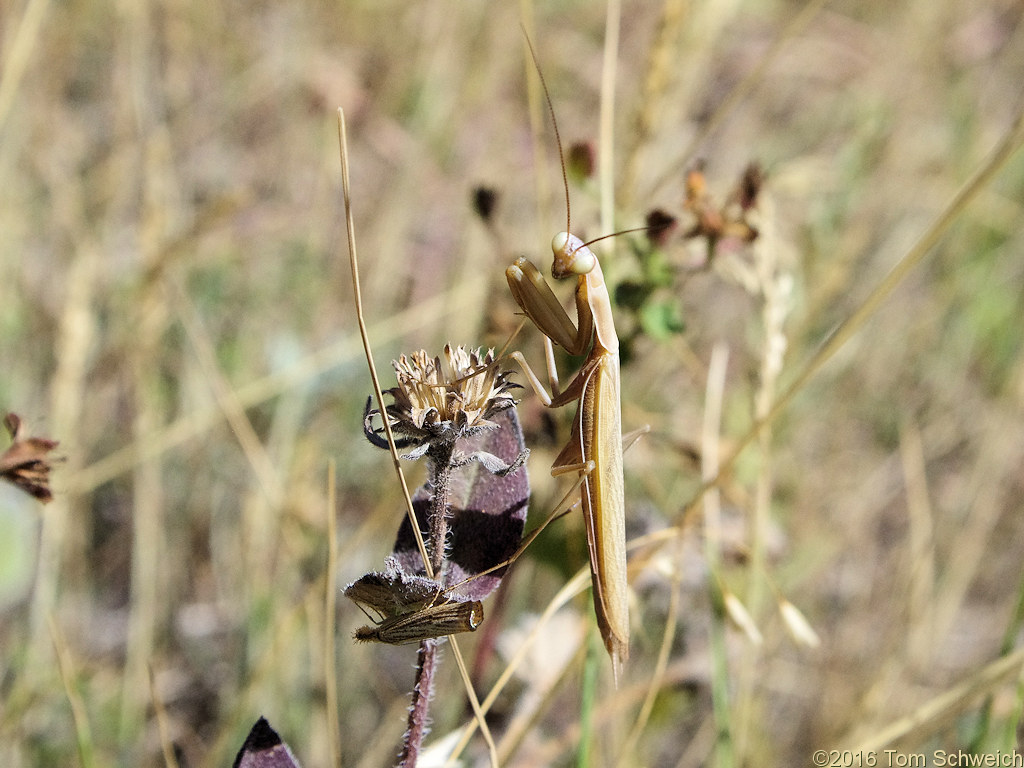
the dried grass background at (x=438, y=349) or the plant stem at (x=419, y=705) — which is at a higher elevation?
the dried grass background at (x=438, y=349)

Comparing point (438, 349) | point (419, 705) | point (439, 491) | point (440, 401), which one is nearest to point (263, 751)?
point (419, 705)

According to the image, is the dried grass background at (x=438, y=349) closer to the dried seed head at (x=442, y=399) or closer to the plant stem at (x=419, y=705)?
the plant stem at (x=419, y=705)

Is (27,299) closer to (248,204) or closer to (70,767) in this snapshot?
(248,204)

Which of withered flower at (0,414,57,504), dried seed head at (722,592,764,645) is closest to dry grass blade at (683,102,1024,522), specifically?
dried seed head at (722,592,764,645)

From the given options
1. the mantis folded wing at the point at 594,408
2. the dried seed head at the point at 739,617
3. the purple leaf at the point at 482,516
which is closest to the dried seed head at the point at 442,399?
the purple leaf at the point at 482,516

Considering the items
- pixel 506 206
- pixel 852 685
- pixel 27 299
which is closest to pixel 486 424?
pixel 852 685

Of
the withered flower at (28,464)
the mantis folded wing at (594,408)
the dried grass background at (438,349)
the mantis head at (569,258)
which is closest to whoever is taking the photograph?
the withered flower at (28,464)

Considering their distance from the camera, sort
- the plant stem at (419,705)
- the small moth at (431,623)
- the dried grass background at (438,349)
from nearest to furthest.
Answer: the small moth at (431,623) < the plant stem at (419,705) < the dried grass background at (438,349)
